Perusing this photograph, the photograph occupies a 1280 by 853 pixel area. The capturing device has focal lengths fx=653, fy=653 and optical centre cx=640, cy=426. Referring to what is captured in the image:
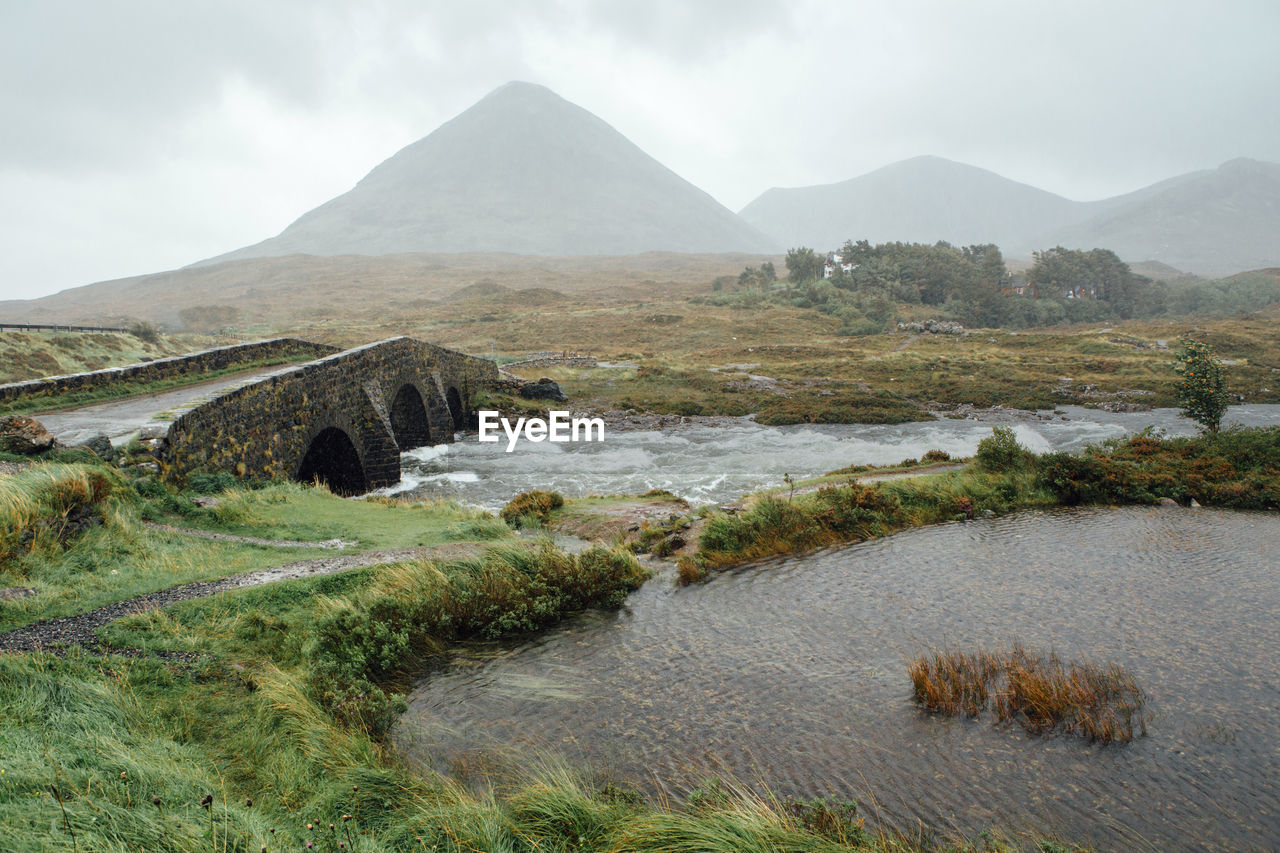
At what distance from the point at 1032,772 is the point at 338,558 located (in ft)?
32.3

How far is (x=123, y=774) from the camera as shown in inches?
169

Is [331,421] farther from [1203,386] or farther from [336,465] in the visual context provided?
[1203,386]

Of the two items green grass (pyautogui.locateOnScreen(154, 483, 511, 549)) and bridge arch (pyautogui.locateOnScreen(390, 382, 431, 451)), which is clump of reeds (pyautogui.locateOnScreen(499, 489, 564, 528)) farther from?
bridge arch (pyautogui.locateOnScreen(390, 382, 431, 451))

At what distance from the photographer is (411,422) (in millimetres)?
32781

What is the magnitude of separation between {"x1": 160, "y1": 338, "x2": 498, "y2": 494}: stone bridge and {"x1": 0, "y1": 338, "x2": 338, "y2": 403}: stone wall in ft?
11.7

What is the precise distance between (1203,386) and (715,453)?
17385 mm

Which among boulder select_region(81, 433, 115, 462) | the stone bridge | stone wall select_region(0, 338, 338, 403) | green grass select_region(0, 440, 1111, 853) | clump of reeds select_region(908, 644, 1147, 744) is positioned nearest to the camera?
green grass select_region(0, 440, 1111, 853)

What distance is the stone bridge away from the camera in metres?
13.5

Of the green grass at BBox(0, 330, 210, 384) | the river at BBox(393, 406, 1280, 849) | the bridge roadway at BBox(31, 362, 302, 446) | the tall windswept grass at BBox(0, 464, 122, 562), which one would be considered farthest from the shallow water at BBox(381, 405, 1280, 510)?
the green grass at BBox(0, 330, 210, 384)

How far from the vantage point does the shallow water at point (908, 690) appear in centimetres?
578

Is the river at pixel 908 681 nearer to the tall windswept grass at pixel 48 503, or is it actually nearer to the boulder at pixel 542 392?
the tall windswept grass at pixel 48 503

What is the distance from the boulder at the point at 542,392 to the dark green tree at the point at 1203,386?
3159 centimetres

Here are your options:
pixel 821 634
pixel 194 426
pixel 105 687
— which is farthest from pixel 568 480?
pixel 105 687

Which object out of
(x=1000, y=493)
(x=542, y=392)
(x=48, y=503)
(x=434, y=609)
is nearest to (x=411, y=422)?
(x=542, y=392)
